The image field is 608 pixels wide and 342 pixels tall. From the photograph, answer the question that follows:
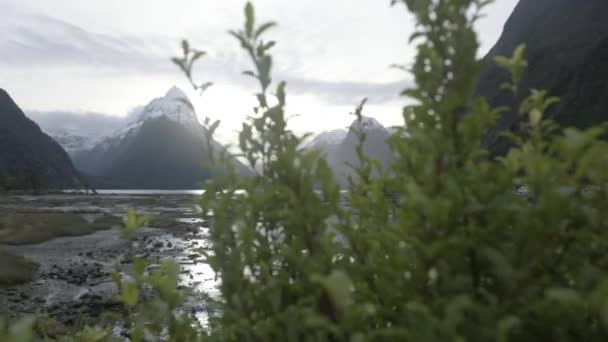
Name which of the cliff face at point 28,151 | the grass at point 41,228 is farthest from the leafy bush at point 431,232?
the cliff face at point 28,151

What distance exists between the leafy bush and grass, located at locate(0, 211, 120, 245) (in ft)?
103

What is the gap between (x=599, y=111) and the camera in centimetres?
7531

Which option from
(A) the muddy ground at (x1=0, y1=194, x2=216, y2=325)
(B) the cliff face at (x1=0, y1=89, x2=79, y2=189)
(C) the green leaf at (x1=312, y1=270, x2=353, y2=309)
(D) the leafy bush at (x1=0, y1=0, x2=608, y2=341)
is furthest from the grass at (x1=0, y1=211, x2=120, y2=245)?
(B) the cliff face at (x1=0, y1=89, x2=79, y2=189)

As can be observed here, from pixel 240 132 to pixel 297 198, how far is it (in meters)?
0.64

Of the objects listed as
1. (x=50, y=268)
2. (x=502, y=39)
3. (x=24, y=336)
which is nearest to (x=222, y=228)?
(x=24, y=336)

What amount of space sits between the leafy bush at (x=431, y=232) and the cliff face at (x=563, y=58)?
73.5m

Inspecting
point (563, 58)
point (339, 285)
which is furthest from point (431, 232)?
point (563, 58)

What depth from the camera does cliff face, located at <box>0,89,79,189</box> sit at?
158 m

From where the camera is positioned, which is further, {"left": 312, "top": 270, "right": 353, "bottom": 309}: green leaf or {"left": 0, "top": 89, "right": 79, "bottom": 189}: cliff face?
{"left": 0, "top": 89, "right": 79, "bottom": 189}: cliff face

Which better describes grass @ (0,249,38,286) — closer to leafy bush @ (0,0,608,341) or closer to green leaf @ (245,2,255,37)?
leafy bush @ (0,0,608,341)

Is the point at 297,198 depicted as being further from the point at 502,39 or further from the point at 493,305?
the point at 502,39

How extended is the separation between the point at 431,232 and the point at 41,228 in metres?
35.5

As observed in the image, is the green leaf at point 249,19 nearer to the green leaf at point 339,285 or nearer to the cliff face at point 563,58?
the green leaf at point 339,285

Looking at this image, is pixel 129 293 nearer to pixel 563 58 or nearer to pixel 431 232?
pixel 431 232
